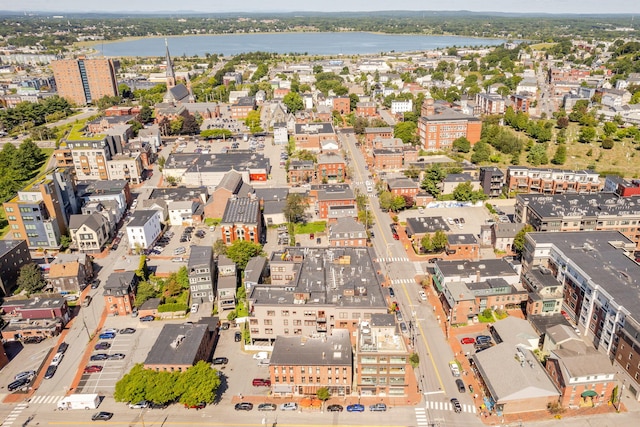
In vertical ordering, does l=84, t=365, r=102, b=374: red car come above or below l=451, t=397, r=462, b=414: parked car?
above

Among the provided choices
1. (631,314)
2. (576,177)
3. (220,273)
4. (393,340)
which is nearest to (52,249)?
(220,273)

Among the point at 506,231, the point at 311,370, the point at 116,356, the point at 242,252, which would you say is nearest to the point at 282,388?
the point at 311,370

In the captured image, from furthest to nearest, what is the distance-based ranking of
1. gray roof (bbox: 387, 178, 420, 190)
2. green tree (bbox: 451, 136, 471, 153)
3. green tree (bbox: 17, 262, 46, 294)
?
green tree (bbox: 451, 136, 471, 153), gray roof (bbox: 387, 178, 420, 190), green tree (bbox: 17, 262, 46, 294)

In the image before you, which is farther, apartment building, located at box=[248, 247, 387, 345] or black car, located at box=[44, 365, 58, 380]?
apartment building, located at box=[248, 247, 387, 345]

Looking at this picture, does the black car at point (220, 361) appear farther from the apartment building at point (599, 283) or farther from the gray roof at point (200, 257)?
the apartment building at point (599, 283)

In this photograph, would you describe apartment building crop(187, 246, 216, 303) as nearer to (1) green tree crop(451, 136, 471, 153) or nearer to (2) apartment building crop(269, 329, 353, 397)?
(2) apartment building crop(269, 329, 353, 397)

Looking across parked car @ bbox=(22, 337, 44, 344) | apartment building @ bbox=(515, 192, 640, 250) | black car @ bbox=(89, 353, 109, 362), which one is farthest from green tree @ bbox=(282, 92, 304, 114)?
black car @ bbox=(89, 353, 109, 362)

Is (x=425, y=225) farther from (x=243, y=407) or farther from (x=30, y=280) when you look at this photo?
(x=30, y=280)

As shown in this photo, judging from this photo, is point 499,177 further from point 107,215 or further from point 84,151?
point 84,151
